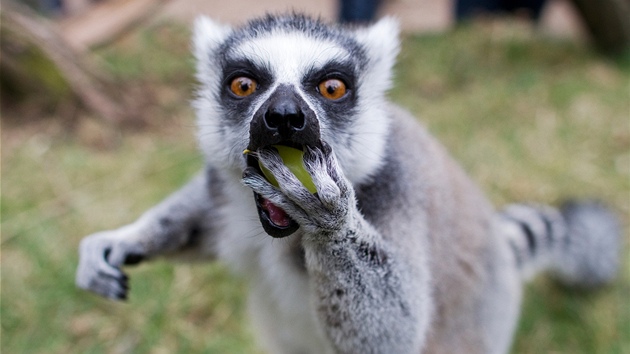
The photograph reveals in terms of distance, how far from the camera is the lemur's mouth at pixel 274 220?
1.69 m

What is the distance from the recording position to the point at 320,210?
5.51ft

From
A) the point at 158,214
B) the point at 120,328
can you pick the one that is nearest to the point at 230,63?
the point at 158,214

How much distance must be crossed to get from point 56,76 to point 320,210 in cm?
436

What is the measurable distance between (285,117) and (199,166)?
10.8 ft

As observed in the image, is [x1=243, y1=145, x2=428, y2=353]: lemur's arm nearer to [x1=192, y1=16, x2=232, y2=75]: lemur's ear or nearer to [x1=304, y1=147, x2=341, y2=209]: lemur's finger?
[x1=304, y1=147, x2=341, y2=209]: lemur's finger

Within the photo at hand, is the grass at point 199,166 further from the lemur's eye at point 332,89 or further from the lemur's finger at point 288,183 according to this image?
the lemur's finger at point 288,183

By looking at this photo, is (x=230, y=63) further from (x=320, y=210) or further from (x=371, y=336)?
(x=371, y=336)

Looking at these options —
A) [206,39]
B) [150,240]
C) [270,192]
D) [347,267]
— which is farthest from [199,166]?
[270,192]

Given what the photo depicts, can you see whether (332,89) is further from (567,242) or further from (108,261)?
(567,242)

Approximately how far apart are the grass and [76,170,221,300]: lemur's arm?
74 centimetres

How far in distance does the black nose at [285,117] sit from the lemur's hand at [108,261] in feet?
3.95

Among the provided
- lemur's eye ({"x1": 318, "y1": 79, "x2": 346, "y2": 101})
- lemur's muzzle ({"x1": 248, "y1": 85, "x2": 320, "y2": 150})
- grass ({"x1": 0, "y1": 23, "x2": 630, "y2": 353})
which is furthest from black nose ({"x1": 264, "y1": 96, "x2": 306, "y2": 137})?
grass ({"x1": 0, "y1": 23, "x2": 630, "y2": 353})

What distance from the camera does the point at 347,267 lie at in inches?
73.4

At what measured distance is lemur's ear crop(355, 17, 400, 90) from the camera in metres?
2.28
